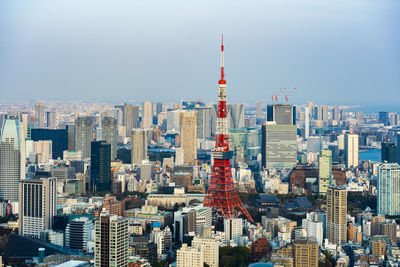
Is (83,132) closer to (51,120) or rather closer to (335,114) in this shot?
(51,120)

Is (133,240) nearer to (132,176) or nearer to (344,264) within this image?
(344,264)

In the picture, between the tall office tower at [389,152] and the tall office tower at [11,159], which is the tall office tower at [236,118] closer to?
the tall office tower at [389,152]

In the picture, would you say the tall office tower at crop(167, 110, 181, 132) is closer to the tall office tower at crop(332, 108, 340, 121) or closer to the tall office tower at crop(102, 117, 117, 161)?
the tall office tower at crop(102, 117, 117, 161)

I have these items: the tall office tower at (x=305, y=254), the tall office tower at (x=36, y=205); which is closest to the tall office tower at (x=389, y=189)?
the tall office tower at (x=305, y=254)

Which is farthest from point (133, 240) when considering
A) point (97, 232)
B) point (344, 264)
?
point (344, 264)

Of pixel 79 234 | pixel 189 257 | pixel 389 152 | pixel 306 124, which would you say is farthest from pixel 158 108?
pixel 189 257

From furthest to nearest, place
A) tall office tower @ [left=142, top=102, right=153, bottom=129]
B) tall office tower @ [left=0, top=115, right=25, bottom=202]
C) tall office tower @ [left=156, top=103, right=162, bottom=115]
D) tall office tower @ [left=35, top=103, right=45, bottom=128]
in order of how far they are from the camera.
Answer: tall office tower @ [left=142, top=102, right=153, bottom=129] → tall office tower @ [left=156, top=103, right=162, bottom=115] → tall office tower @ [left=35, top=103, right=45, bottom=128] → tall office tower @ [left=0, top=115, right=25, bottom=202]

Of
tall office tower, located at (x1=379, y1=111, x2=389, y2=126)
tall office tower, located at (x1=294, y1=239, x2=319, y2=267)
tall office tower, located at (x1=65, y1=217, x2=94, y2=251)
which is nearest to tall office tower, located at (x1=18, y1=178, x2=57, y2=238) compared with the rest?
tall office tower, located at (x1=65, y1=217, x2=94, y2=251)
